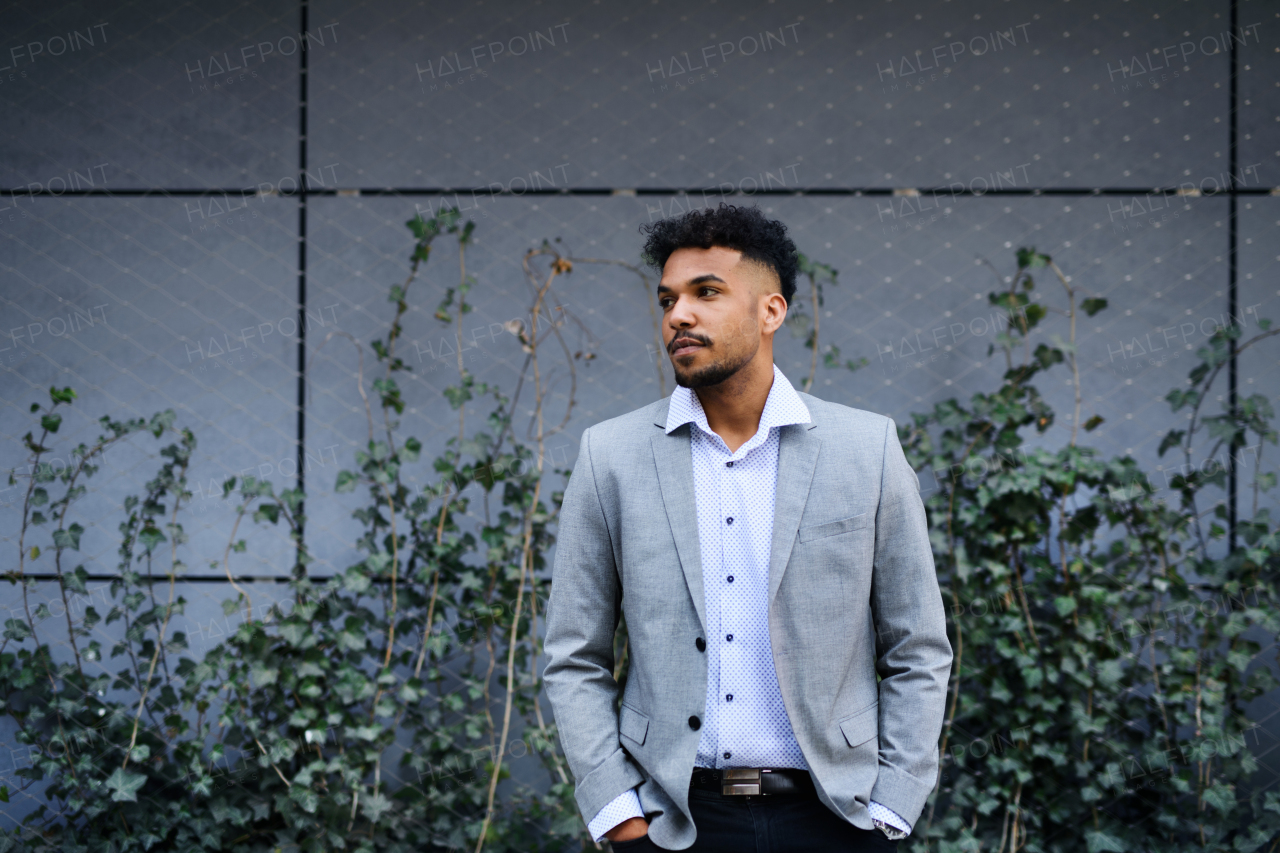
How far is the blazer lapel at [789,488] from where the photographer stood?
4.61 feet

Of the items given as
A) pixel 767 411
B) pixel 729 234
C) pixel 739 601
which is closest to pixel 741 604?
pixel 739 601

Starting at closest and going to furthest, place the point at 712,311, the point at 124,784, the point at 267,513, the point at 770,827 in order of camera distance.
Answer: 1. the point at 770,827
2. the point at 712,311
3. the point at 124,784
4. the point at 267,513

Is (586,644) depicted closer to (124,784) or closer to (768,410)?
(768,410)

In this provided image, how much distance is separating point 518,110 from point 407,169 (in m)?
0.42

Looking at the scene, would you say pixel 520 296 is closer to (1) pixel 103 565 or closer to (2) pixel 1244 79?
(1) pixel 103 565

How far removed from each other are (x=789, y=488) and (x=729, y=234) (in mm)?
430

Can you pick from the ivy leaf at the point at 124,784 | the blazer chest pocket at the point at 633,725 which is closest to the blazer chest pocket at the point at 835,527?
the blazer chest pocket at the point at 633,725

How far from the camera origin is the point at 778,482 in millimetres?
1464

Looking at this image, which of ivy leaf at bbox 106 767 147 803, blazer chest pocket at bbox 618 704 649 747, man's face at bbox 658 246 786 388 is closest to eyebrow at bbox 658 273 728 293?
man's face at bbox 658 246 786 388

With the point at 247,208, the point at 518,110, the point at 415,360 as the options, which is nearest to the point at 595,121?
the point at 518,110

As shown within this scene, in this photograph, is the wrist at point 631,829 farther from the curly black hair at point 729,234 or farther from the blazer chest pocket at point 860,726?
the curly black hair at point 729,234

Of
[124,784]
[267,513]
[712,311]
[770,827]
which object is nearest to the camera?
[770,827]

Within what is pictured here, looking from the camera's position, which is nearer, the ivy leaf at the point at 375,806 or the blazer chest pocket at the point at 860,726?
the blazer chest pocket at the point at 860,726

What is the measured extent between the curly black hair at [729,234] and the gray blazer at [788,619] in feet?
0.93
